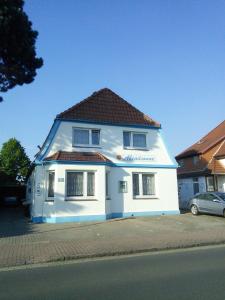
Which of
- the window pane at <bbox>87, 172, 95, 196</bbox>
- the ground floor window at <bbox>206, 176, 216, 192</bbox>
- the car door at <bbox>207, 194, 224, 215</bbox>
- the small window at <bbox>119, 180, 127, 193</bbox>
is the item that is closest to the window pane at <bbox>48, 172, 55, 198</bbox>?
the window pane at <bbox>87, 172, 95, 196</bbox>

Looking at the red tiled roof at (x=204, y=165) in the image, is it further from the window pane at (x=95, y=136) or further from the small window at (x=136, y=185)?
the window pane at (x=95, y=136)

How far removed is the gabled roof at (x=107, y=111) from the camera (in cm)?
2004

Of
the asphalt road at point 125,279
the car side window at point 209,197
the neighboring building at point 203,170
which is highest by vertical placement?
the neighboring building at point 203,170

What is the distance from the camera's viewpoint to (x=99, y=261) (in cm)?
919

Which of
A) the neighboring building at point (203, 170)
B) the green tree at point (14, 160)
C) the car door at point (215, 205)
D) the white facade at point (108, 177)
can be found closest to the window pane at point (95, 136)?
the white facade at point (108, 177)

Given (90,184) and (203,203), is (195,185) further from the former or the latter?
(90,184)

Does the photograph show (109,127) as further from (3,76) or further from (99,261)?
(99,261)

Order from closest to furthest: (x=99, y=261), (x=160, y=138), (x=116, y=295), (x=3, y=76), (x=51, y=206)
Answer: (x=116, y=295)
(x=99, y=261)
(x=3, y=76)
(x=51, y=206)
(x=160, y=138)

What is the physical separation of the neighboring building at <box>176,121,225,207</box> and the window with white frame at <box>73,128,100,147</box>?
12.8 meters

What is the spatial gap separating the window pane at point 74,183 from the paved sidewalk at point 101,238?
201 centimetres

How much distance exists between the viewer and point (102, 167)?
737 inches

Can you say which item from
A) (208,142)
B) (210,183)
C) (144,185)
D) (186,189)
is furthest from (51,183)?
(208,142)

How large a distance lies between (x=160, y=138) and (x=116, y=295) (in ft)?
55.1

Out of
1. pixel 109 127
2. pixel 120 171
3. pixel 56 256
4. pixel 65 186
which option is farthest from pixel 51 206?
pixel 56 256
